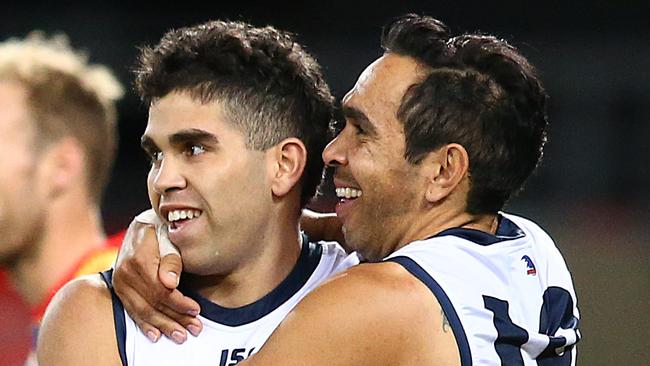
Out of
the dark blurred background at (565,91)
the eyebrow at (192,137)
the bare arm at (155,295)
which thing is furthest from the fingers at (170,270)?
the dark blurred background at (565,91)

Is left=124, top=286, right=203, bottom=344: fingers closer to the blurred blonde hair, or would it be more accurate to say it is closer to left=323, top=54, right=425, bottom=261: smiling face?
left=323, top=54, right=425, bottom=261: smiling face

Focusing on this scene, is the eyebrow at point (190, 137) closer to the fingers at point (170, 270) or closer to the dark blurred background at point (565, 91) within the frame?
the fingers at point (170, 270)

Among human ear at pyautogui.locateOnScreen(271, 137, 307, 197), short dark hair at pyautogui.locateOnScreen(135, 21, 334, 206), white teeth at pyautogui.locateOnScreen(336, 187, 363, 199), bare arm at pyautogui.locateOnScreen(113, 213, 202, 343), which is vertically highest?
short dark hair at pyautogui.locateOnScreen(135, 21, 334, 206)

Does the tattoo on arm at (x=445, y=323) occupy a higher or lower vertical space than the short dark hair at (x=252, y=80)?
lower

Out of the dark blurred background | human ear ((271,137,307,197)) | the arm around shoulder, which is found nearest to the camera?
the arm around shoulder

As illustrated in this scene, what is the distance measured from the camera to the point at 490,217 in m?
2.86

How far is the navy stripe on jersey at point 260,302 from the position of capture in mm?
2816

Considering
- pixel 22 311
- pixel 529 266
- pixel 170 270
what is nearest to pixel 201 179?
pixel 170 270

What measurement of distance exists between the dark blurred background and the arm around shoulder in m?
4.73

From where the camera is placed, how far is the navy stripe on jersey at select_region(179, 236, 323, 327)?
282 centimetres

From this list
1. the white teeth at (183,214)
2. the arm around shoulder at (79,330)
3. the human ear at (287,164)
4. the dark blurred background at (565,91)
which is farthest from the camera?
the dark blurred background at (565,91)

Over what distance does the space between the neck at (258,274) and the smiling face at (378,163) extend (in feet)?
0.51

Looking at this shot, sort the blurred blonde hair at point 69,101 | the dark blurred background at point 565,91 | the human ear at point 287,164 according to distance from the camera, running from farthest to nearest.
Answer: the dark blurred background at point 565,91 < the blurred blonde hair at point 69,101 < the human ear at point 287,164

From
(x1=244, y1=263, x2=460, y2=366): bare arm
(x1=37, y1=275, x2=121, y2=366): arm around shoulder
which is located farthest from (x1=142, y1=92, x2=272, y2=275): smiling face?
(x1=244, y1=263, x2=460, y2=366): bare arm
